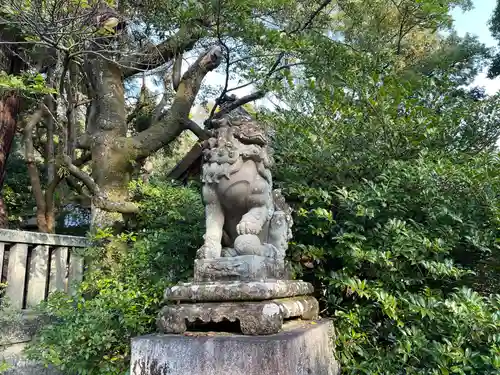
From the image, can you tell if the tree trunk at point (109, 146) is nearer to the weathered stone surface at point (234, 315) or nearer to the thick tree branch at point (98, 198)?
the thick tree branch at point (98, 198)

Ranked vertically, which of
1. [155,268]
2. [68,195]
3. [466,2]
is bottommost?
[155,268]

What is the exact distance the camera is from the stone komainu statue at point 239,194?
278 cm

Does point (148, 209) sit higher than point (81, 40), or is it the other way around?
point (81, 40)

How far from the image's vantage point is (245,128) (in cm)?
298

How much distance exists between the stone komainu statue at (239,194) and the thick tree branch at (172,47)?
313 cm

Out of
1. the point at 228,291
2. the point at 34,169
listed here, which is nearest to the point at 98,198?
the point at 228,291

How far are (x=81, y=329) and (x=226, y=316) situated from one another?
4.76ft

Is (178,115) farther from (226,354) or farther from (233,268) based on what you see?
(226,354)

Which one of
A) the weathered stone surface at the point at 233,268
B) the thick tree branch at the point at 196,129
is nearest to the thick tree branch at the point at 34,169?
the thick tree branch at the point at 196,129

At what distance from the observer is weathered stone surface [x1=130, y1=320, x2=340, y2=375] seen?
79.8 inches

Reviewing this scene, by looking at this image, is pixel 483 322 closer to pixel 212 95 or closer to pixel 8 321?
pixel 8 321

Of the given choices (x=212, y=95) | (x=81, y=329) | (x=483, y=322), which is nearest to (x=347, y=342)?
(x=483, y=322)

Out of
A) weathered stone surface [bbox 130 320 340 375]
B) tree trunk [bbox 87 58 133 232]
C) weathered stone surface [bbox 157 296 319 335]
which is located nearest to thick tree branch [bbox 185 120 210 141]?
tree trunk [bbox 87 58 133 232]

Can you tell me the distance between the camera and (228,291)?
91.4 inches
